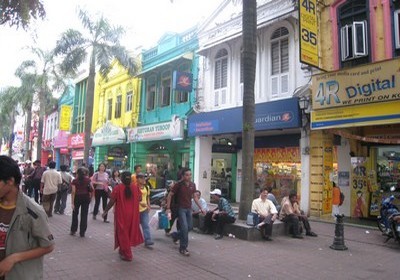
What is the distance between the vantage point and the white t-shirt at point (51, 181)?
11.8 m

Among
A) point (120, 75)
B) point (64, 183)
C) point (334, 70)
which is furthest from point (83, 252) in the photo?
point (120, 75)

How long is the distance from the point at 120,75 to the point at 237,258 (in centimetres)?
2071

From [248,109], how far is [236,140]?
817 cm

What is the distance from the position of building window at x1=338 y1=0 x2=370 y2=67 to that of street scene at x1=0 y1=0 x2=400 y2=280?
43mm

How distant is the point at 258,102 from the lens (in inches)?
608

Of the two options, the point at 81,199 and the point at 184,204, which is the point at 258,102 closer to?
the point at 184,204

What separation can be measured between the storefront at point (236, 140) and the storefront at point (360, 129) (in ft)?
4.20

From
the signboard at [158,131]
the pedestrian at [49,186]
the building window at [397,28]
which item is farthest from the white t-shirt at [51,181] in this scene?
the building window at [397,28]

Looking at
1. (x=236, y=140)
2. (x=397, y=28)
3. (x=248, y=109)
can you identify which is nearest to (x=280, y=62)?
(x=397, y=28)

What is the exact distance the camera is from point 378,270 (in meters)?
6.90

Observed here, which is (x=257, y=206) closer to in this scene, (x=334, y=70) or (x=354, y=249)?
(x=354, y=249)

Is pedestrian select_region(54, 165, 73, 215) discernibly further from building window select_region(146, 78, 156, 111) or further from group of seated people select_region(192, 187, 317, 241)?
building window select_region(146, 78, 156, 111)

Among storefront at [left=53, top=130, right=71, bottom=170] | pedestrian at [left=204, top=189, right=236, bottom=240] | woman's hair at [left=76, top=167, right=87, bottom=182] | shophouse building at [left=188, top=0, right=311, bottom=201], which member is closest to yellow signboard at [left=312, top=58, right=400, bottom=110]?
shophouse building at [left=188, top=0, right=311, bottom=201]

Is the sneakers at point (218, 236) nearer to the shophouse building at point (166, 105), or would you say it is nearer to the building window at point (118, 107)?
the shophouse building at point (166, 105)
